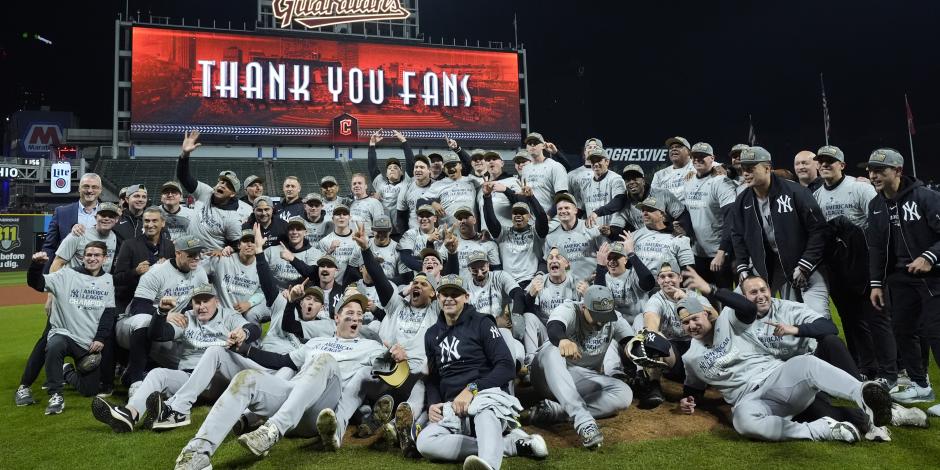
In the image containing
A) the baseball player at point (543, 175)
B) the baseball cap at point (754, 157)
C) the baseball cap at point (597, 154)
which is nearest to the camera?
the baseball cap at point (754, 157)

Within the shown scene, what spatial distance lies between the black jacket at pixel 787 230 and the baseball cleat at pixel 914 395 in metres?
1.55

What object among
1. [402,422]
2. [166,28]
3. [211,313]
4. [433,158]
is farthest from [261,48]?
[402,422]

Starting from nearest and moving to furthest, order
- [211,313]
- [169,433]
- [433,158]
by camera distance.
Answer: [169,433] → [211,313] → [433,158]

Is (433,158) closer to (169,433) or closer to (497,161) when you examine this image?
(497,161)

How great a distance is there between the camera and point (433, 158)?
33.2 feet

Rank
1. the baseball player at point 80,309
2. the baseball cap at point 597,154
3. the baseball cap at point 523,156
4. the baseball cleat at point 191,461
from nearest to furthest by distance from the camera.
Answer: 1. the baseball cleat at point 191,461
2. the baseball player at point 80,309
3. the baseball cap at point 597,154
4. the baseball cap at point 523,156

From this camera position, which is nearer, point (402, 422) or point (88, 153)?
point (402, 422)

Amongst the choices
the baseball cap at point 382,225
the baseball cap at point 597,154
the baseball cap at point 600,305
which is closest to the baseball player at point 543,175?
the baseball cap at point 597,154

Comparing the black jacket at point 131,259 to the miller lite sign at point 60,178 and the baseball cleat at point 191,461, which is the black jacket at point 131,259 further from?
the miller lite sign at point 60,178

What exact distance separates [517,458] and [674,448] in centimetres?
135

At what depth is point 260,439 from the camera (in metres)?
4.44

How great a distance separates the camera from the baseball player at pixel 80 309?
687 cm

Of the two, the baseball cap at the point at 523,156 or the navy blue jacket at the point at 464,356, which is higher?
the baseball cap at the point at 523,156

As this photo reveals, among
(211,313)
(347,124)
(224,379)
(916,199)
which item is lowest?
(224,379)
